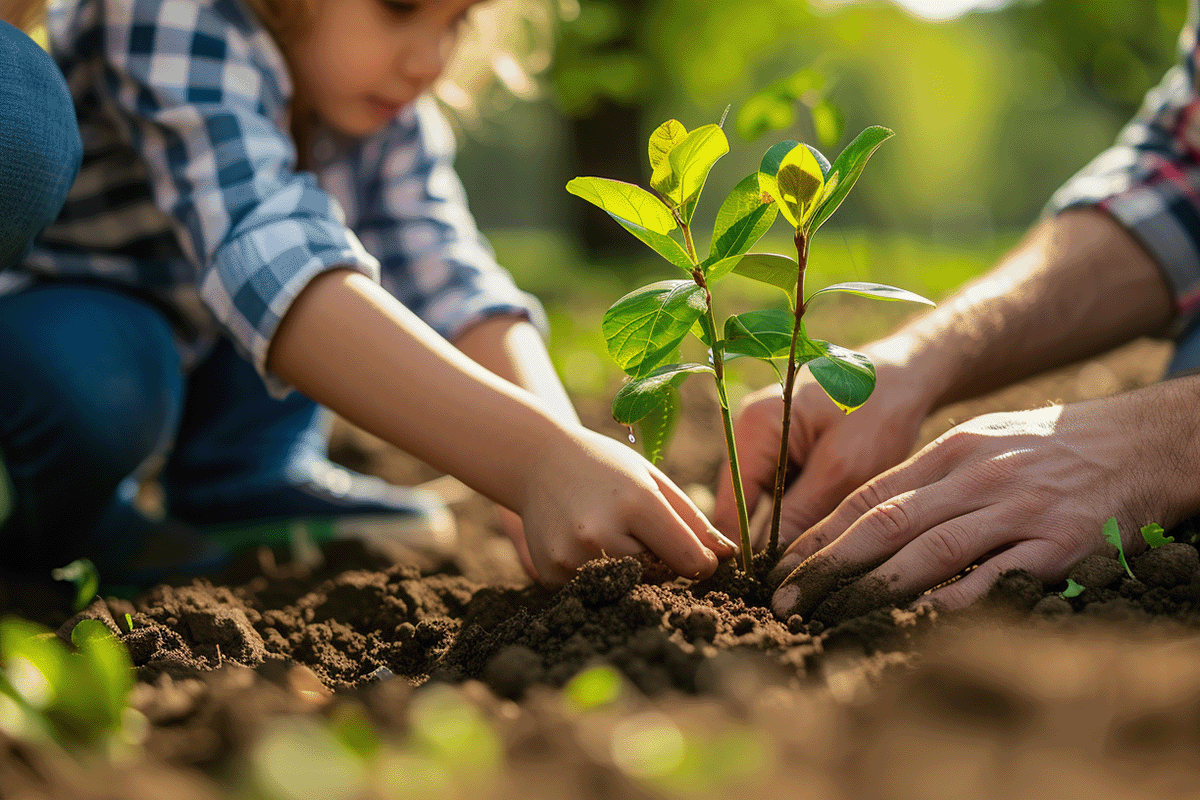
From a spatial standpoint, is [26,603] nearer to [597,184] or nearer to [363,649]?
[363,649]

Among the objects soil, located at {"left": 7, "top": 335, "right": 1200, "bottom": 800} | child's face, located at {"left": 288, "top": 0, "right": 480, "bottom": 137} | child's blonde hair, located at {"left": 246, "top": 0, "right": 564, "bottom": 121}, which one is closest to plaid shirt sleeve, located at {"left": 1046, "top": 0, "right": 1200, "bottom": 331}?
soil, located at {"left": 7, "top": 335, "right": 1200, "bottom": 800}

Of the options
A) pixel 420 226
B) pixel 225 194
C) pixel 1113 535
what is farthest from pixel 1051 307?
pixel 225 194

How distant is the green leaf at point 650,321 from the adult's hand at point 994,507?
1.12 ft

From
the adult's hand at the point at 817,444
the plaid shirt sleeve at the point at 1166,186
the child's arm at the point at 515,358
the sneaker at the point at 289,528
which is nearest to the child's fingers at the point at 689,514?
the adult's hand at the point at 817,444

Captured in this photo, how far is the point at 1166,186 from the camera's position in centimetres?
181

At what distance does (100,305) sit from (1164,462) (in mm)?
1880

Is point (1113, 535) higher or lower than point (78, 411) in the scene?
higher

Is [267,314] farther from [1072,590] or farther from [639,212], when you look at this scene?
[1072,590]

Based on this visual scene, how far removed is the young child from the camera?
3.78 ft

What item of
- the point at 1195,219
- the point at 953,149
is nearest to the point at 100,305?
the point at 1195,219

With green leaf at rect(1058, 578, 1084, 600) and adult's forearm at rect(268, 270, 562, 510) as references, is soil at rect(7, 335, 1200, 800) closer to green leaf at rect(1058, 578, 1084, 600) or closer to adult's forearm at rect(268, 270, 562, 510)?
green leaf at rect(1058, 578, 1084, 600)

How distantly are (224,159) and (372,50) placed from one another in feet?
1.39

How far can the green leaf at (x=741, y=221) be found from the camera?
97 centimetres

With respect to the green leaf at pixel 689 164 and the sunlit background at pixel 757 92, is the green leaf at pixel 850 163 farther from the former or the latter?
the sunlit background at pixel 757 92
